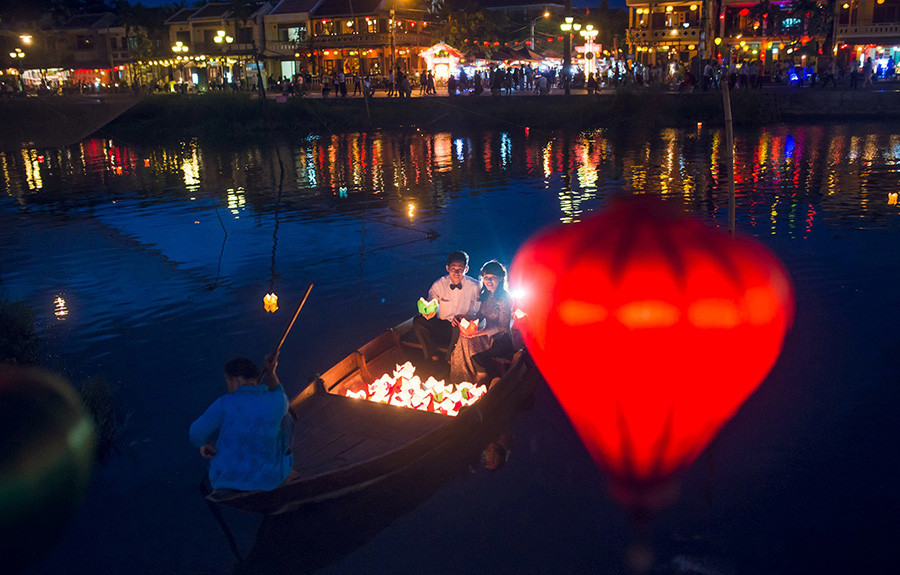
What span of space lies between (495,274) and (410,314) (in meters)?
4.18

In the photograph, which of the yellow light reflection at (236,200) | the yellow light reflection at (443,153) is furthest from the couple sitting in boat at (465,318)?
the yellow light reflection at (443,153)

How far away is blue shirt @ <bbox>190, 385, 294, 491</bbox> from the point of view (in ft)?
17.3

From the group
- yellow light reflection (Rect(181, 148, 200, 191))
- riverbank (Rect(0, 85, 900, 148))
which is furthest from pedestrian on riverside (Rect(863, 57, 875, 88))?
yellow light reflection (Rect(181, 148, 200, 191))

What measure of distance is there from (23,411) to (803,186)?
23354mm

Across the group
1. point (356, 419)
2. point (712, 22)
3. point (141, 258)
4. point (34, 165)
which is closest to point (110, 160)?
point (34, 165)

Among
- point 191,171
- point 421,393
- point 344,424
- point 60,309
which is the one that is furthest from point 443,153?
point 344,424

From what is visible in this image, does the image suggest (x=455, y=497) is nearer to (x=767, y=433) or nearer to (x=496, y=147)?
(x=767, y=433)

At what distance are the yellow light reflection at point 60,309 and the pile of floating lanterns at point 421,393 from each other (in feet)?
24.3

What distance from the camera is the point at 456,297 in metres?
9.01

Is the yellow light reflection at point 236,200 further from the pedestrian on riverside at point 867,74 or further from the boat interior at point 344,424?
the pedestrian on riverside at point 867,74

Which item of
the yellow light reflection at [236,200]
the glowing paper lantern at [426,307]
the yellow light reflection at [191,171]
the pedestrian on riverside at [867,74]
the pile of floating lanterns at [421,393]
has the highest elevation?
the pedestrian on riverside at [867,74]

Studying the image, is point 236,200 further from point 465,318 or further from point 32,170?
point 465,318

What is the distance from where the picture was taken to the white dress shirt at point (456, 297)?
8992 millimetres

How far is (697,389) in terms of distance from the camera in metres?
9.61
